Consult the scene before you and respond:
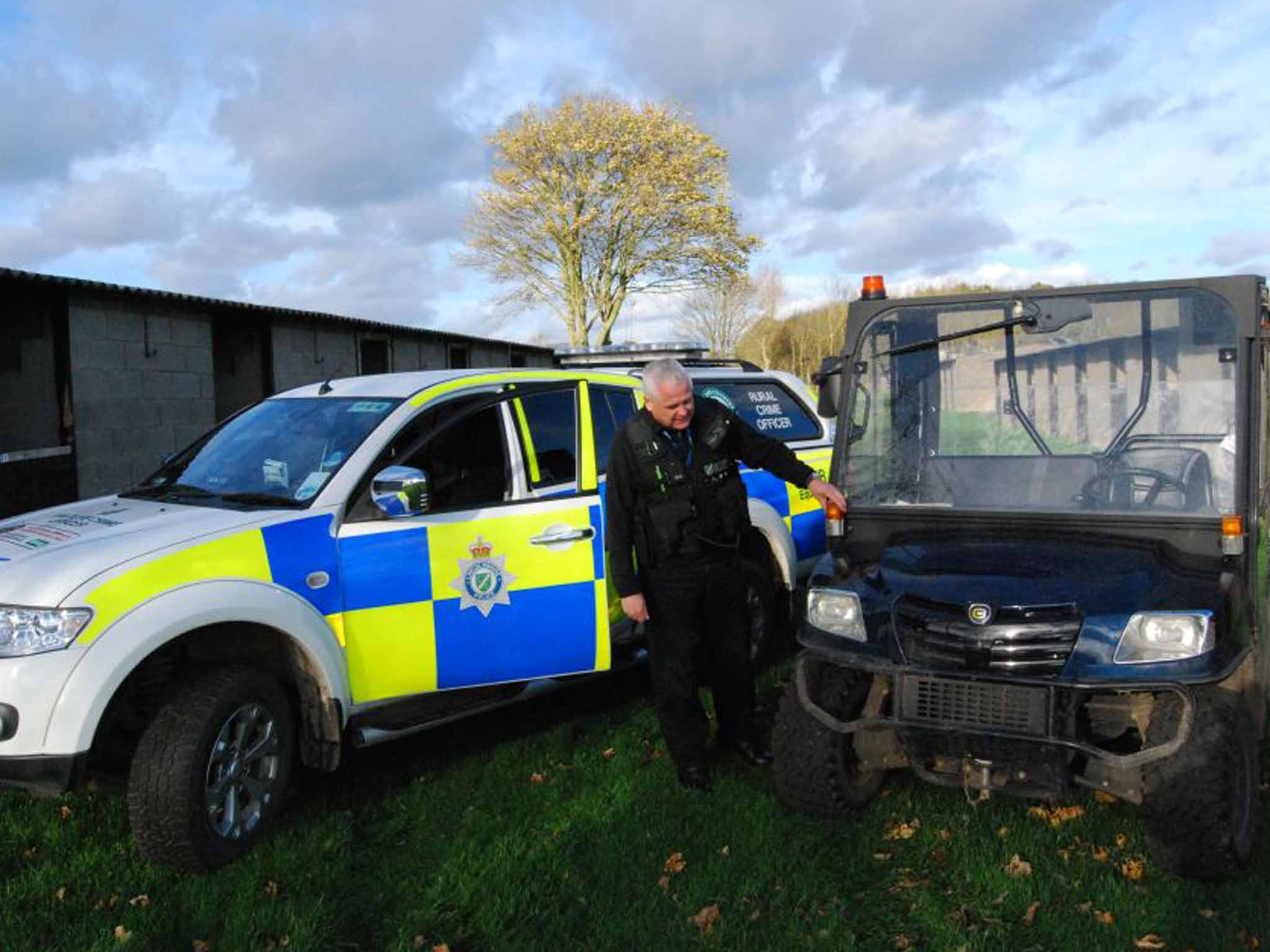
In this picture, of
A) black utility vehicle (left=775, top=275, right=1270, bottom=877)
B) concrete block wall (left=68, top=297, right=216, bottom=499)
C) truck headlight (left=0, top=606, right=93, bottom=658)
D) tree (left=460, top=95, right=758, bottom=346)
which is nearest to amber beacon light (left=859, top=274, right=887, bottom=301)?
black utility vehicle (left=775, top=275, right=1270, bottom=877)

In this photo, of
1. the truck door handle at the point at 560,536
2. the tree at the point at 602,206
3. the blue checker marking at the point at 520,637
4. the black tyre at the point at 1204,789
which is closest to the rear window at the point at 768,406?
the truck door handle at the point at 560,536

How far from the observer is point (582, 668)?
4473 mm

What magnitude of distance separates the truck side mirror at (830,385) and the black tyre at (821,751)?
1139mm

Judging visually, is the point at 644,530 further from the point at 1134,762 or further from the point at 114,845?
the point at 114,845

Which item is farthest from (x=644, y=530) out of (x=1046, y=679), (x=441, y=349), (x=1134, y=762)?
(x=441, y=349)

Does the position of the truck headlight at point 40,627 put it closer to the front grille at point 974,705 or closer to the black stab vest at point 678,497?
the black stab vest at point 678,497

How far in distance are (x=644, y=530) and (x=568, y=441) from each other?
2.56ft

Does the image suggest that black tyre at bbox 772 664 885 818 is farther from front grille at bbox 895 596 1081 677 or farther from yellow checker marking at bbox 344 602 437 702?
yellow checker marking at bbox 344 602 437 702

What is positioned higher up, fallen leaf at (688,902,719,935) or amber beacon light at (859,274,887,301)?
amber beacon light at (859,274,887,301)

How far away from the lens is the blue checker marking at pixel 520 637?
13.5 ft

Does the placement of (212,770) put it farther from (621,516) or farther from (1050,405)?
(1050,405)

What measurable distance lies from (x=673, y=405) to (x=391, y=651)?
149cm

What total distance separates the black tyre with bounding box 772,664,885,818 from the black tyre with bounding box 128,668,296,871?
1.83 meters

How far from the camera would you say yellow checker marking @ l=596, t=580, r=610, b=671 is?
4.50 m
